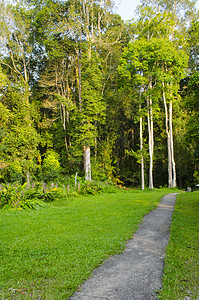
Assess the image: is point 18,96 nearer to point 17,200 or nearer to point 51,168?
point 51,168

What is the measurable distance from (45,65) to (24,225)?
21295 mm

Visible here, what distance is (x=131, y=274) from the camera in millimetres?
3039

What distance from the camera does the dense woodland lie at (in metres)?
17.8

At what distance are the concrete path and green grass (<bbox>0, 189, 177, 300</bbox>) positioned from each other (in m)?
0.15

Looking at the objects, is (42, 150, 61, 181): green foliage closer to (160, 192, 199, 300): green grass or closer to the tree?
the tree

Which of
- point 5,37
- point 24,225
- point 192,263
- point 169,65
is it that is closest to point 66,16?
point 5,37

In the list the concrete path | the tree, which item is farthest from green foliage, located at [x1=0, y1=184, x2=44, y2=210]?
the tree

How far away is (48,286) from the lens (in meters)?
2.68

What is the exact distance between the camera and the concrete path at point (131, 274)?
101 inches

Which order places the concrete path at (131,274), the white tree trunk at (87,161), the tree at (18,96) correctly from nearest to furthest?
the concrete path at (131,274), the tree at (18,96), the white tree trunk at (87,161)

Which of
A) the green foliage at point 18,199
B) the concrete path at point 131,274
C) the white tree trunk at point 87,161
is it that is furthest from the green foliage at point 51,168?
the concrete path at point 131,274

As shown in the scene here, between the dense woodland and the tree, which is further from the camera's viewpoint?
the dense woodland

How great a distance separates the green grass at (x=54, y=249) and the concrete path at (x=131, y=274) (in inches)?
5.9

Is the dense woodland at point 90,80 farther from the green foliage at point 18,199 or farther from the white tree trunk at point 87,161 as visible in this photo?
the green foliage at point 18,199
